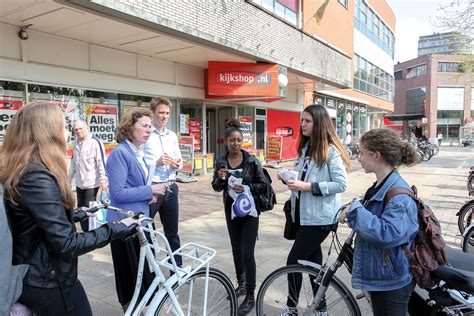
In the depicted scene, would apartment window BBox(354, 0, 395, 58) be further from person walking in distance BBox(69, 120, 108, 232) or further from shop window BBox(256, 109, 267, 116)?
person walking in distance BBox(69, 120, 108, 232)

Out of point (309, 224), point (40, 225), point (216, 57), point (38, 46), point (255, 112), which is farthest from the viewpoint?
point (255, 112)

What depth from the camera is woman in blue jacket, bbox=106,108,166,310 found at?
2826 mm

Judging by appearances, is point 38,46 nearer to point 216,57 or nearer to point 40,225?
point 216,57

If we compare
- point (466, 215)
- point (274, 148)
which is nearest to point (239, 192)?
point (466, 215)

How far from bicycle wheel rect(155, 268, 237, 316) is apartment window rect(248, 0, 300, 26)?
35.8ft

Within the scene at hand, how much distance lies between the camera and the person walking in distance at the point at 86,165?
5.20 m

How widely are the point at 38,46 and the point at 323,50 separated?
36.4ft

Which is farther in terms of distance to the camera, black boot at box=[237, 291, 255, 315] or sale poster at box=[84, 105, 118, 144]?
sale poster at box=[84, 105, 118, 144]

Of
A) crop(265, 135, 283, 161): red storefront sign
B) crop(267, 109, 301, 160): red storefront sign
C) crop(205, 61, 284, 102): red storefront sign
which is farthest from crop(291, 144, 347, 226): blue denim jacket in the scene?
crop(267, 109, 301, 160): red storefront sign

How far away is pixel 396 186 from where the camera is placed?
211cm

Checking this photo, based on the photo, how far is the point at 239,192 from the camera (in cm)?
329

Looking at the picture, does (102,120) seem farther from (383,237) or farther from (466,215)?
(383,237)

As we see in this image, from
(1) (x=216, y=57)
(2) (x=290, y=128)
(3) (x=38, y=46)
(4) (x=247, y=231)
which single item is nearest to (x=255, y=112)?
(2) (x=290, y=128)

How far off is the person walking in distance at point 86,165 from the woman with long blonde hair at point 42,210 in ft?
11.6
